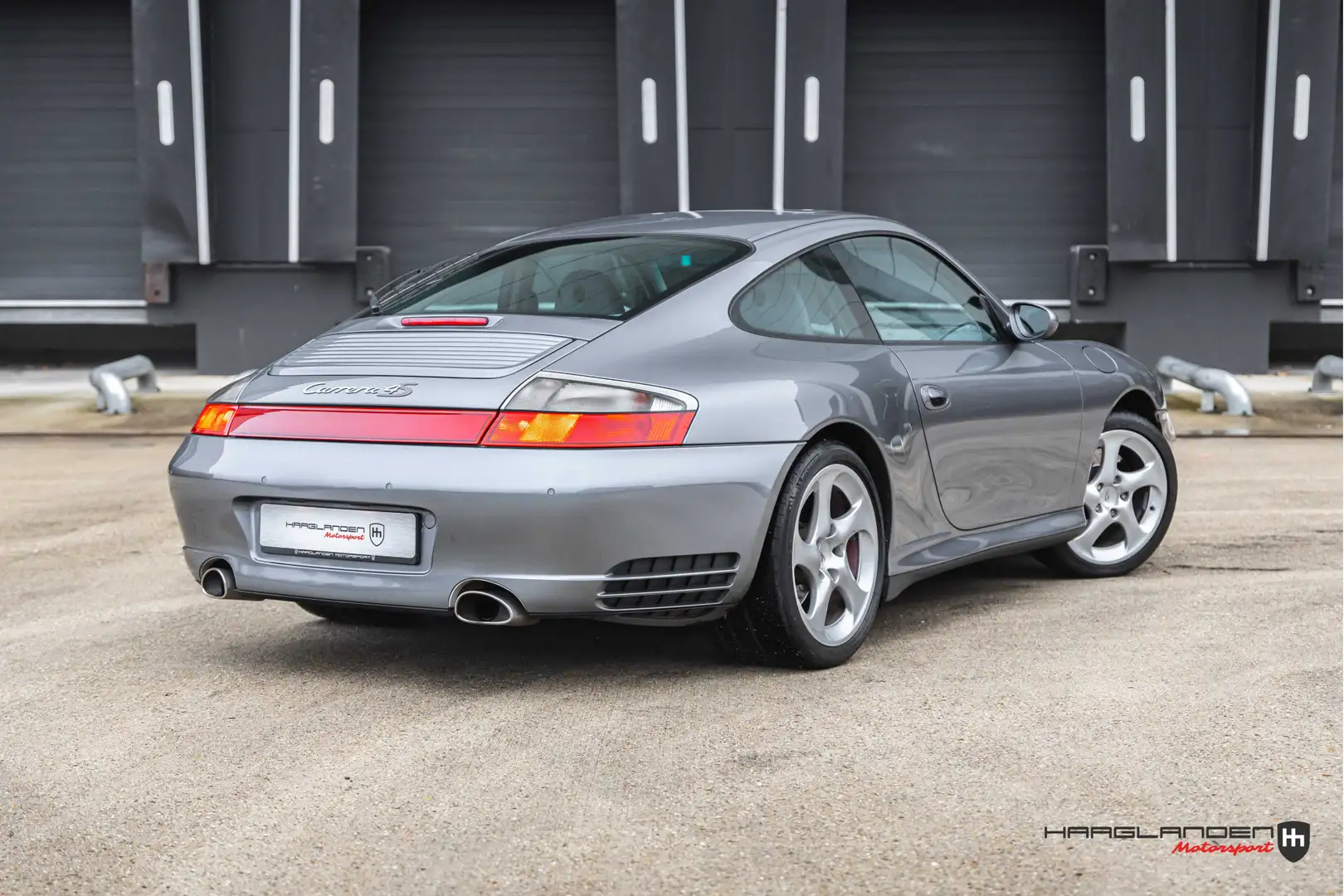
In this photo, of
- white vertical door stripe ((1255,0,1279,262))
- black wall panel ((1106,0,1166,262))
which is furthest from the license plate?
white vertical door stripe ((1255,0,1279,262))

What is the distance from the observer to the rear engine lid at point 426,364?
4.24 meters

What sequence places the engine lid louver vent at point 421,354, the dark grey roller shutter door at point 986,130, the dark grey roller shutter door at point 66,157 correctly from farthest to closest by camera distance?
the dark grey roller shutter door at point 66,157 → the dark grey roller shutter door at point 986,130 → the engine lid louver vent at point 421,354

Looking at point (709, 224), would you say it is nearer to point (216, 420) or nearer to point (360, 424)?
point (360, 424)

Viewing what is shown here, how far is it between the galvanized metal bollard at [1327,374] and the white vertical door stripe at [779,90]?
4.85m

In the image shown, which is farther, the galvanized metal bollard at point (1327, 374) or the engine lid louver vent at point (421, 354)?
the galvanized metal bollard at point (1327, 374)

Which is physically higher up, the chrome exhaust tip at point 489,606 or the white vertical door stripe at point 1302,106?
the white vertical door stripe at point 1302,106

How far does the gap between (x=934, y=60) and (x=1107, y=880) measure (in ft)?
45.6

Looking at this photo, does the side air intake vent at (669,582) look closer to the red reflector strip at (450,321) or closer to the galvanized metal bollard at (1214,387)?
the red reflector strip at (450,321)

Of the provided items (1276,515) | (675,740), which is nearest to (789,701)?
(675,740)

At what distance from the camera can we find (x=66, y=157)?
16359mm

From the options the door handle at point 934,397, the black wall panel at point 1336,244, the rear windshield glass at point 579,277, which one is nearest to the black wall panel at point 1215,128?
the black wall panel at point 1336,244

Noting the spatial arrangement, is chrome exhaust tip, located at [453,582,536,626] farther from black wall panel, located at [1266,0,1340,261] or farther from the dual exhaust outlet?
black wall panel, located at [1266,0,1340,261]

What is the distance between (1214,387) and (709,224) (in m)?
8.12

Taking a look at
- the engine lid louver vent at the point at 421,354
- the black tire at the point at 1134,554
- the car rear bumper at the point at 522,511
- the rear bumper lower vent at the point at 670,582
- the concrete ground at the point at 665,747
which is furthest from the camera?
the black tire at the point at 1134,554
